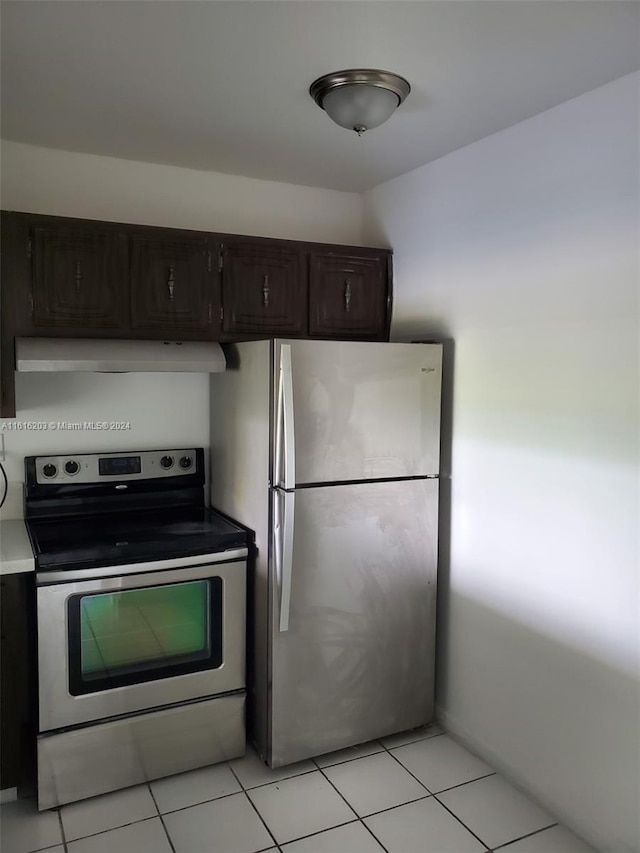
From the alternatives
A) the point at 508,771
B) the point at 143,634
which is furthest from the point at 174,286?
the point at 508,771

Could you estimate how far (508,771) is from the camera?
250cm

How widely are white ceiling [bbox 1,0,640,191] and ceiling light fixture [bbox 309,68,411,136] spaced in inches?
1.3

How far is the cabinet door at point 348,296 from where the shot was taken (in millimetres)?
2912

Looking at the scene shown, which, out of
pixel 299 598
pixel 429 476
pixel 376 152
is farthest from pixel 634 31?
pixel 299 598

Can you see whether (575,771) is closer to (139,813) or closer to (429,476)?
(429,476)

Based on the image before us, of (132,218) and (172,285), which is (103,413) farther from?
(132,218)

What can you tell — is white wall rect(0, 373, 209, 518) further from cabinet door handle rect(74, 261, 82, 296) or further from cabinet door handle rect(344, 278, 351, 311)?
cabinet door handle rect(344, 278, 351, 311)

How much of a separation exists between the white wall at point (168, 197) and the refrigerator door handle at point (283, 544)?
1.31 m

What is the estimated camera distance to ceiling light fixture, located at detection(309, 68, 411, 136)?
194 cm

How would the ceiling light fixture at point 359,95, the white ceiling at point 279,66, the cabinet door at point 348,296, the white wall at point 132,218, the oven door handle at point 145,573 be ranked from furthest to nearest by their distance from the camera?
the cabinet door at point 348,296 → the white wall at point 132,218 → the oven door handle at point 145,573 → the ceiling light fixture at point 359,95 → the white ceiling at point 279,66

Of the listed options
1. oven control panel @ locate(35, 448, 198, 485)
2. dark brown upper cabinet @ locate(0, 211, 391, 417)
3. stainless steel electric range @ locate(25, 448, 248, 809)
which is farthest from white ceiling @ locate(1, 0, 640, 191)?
stainless steel electric range @ locate(25, 448, 248, 809)

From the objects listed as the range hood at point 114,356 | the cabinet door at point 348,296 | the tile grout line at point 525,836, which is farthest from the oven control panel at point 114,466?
the tile grout line at point 525,836

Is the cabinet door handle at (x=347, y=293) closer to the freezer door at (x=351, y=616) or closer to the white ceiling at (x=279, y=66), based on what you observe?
the white ceiling at (x=279, y=66)

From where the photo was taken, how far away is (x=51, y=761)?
229cm
